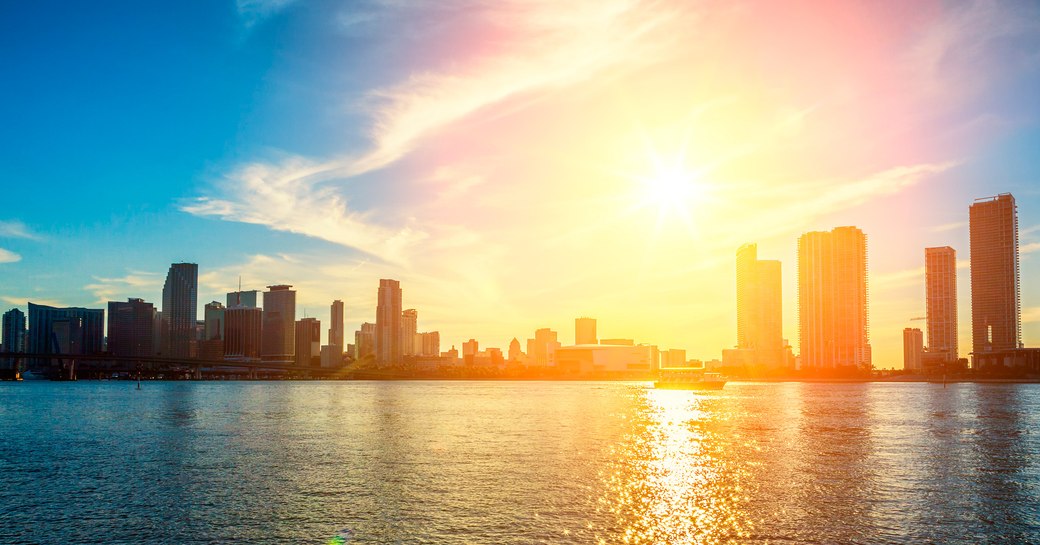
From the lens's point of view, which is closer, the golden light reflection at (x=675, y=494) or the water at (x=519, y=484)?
the golden light reflection at (x=675, y=494)

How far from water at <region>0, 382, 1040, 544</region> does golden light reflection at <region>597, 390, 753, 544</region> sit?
204 mm

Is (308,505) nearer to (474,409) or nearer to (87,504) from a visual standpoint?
(87,504)

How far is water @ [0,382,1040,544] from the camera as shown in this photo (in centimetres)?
4356

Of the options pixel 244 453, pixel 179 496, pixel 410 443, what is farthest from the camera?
pixel 410 443

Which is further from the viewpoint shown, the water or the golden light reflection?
the water

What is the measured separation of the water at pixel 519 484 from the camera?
143ft

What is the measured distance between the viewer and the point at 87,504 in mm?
51500

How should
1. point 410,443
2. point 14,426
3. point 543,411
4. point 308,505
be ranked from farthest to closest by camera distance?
1. point 543,411
2. point 14,426
3. point 410,443
4. point 308,505

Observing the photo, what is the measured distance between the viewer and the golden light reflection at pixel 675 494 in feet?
141

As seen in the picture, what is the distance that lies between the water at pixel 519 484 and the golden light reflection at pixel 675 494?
204mm

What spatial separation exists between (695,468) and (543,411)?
270 feet

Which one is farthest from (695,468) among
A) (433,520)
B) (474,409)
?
(474,409)

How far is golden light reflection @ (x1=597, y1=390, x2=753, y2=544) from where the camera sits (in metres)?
43.1

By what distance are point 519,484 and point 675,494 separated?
11577 mm
